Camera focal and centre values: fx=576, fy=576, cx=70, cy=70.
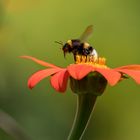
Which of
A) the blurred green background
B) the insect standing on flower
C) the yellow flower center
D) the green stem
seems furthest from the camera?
the blurred green background

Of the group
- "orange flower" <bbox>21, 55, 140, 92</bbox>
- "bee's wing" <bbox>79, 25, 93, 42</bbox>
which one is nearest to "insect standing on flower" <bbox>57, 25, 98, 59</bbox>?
"bee's wing" <bbox>79, 25, 93, 42</bbox>

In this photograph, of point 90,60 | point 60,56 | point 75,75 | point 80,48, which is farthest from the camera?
point 60,56

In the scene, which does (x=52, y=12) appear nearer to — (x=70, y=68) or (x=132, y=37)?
(x=132, y=37)

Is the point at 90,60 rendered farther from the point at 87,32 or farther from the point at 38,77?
the point at 38,77

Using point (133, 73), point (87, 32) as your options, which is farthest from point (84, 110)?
point (87, 32)

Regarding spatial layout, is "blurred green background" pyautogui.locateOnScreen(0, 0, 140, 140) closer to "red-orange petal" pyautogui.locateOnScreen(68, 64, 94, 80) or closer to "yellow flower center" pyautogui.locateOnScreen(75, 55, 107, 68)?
"yellow flower center" pyautogui.locateOnScreen(75, 55, 107, 68)

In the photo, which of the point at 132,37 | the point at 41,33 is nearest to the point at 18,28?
the point at 41,33
